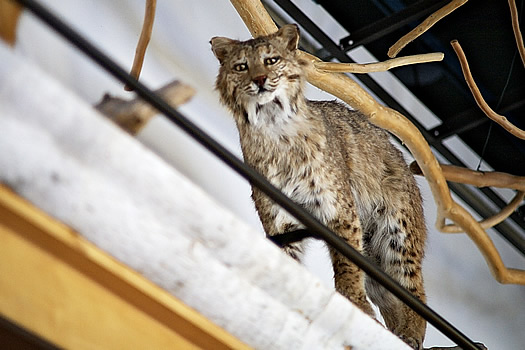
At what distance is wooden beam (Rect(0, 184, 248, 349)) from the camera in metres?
1.17

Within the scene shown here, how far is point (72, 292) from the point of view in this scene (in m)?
1.23

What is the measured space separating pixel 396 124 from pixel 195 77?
36.8 inches

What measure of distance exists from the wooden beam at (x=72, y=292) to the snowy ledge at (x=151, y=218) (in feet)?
0.07

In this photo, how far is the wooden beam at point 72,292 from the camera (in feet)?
3.83

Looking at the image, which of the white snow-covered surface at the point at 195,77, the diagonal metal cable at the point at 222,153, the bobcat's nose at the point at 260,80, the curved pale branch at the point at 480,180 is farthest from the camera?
the curved pale branch at the point at 480,180

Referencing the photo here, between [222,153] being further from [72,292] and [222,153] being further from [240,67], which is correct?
[240,67]

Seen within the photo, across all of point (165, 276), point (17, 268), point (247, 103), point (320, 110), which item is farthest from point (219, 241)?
point (320, 110)

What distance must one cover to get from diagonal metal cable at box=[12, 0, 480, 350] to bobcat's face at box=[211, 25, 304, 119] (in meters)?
0.92

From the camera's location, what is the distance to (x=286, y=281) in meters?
1.48

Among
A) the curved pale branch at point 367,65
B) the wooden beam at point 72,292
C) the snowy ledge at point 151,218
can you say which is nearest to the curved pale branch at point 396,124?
the curved pale branch at point 367,65

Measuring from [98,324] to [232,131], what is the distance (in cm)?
207

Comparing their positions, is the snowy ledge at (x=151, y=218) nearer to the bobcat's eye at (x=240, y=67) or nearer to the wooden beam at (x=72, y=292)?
the wooden beam at (x=72, y=292)

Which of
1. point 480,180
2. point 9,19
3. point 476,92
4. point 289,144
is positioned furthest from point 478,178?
point 9,19

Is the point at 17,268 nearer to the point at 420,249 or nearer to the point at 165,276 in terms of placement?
the point at 165,276
